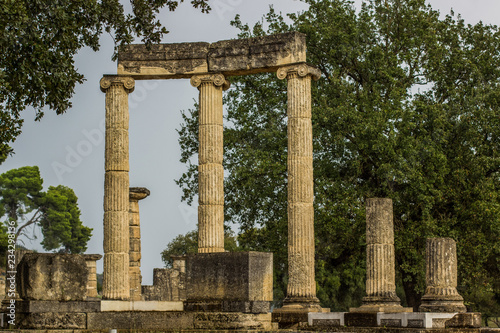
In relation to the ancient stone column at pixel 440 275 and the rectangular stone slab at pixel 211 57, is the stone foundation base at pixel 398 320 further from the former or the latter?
the rectangular stone slab at pixel 211 57

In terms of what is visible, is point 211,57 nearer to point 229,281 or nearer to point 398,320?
point 398,320

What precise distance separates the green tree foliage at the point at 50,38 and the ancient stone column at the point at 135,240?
1232 cm

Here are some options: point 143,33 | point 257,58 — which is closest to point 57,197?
point 257,58

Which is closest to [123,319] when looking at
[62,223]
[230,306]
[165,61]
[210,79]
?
[230,306]

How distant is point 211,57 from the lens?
26.0m

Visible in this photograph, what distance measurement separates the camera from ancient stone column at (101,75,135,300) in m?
24.8

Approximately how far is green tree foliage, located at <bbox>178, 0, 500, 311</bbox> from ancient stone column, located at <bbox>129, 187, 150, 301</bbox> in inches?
129

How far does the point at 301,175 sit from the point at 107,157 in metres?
6.05

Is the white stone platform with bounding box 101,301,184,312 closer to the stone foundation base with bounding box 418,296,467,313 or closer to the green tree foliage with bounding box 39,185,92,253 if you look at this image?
the stone foundation base with bounding box 418,296,467,313

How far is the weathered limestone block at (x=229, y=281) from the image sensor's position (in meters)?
13.3

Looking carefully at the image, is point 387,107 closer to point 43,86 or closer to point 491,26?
point 491,26

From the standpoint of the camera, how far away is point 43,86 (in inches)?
635

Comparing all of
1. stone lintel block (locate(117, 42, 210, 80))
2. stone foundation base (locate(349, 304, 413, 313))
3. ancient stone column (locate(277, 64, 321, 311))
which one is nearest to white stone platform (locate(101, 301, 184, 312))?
ancient stone column (locate(277, 64, 321, 311))

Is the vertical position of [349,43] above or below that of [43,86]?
above
